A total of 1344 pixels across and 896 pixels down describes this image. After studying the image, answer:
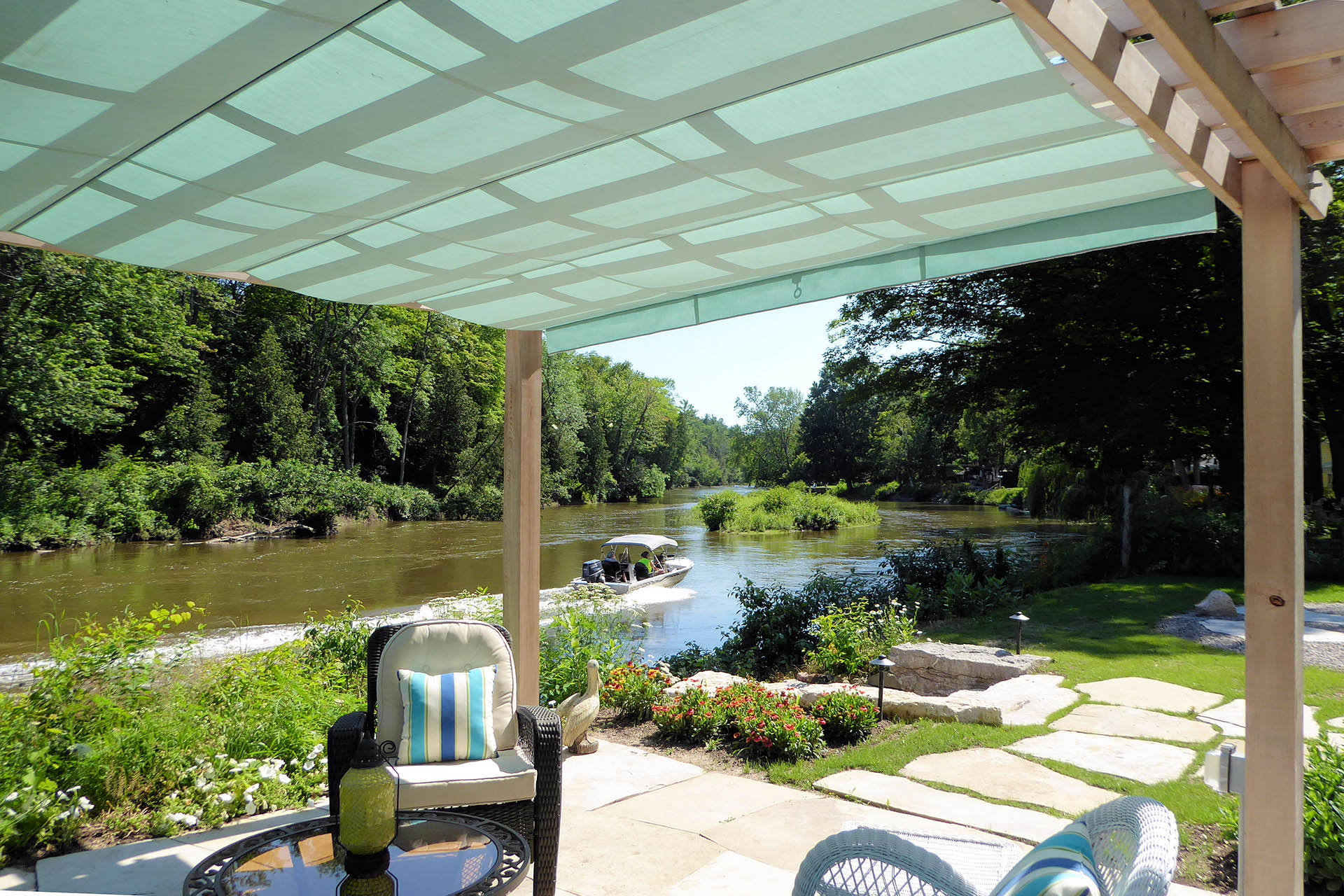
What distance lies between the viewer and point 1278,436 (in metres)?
2.03

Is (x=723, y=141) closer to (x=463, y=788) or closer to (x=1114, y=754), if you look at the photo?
(x=463, y=788)

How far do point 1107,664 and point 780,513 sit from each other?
1978 cm

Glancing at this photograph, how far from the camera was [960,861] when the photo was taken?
2092 mm

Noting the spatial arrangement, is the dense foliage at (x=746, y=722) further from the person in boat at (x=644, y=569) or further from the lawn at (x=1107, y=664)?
the person in boat at (x=644, y=569)

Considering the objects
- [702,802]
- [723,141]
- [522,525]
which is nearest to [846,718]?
[702,802]

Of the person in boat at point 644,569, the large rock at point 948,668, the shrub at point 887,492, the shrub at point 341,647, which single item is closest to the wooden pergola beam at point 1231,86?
the large rock at point 948,668

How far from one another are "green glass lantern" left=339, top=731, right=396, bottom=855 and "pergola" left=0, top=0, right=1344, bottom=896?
156 centimetres

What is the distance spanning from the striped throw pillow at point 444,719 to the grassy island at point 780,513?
22.1 metres

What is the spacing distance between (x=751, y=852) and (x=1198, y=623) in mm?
6223

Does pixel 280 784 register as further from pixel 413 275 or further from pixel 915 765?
pixel 915 765

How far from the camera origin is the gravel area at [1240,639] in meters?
5.88

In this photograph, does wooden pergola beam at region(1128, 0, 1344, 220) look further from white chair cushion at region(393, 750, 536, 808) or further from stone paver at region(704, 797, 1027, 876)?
white chair cushion at region(393, 750, 536, 808)

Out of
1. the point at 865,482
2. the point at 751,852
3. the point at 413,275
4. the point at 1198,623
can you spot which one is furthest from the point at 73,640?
the point at 865,482

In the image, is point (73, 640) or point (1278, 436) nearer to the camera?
point (1278, 436)
